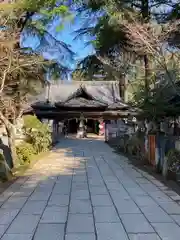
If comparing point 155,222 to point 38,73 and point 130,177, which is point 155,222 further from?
point 38,73

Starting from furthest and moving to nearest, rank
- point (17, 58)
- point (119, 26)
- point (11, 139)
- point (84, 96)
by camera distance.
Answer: point (84, 96)
point (119, 26)
point (11, 139)
point (17, 58)

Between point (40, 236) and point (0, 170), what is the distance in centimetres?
451

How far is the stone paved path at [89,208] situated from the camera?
4316mm

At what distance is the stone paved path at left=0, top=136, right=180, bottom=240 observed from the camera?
4.32 meters

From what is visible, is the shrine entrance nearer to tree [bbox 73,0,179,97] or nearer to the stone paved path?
tree [bbox 73,0,179,97]

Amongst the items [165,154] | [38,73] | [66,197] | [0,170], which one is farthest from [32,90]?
[66,197]

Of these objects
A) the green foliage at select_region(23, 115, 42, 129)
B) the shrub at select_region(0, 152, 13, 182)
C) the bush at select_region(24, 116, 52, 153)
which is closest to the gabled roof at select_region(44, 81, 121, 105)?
the green foliage at select_region(23, 115, 42, 129)

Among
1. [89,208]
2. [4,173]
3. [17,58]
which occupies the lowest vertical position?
[89,208]

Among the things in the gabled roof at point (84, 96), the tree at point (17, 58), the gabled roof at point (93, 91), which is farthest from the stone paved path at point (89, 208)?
the gabled roof at point (93, 91)

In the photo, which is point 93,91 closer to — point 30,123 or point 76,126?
point 76,126

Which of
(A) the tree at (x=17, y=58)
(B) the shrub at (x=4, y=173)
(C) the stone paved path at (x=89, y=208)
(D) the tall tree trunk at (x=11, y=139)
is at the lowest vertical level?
(C) the stone paved path at (x=89, y=208)

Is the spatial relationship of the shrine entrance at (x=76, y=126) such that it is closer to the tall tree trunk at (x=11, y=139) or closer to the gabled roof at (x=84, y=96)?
the gabled roof at (x=84, y=96)

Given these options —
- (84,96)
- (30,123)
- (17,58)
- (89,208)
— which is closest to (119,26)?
(17,58)

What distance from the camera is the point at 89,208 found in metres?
5.56
